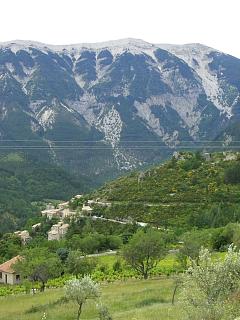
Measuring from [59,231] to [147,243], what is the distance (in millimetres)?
51620

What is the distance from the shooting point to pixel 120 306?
40781 mm

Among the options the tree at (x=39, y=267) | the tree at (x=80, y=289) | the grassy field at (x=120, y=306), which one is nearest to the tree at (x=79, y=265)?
the tree at (x=39, y=267)

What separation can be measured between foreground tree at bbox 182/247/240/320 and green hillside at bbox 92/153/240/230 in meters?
71.5

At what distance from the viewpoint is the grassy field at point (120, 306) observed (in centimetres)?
3509

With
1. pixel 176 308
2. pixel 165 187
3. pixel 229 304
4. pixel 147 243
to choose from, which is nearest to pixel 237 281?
pixel 229 304

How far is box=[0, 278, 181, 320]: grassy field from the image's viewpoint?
35.1 m

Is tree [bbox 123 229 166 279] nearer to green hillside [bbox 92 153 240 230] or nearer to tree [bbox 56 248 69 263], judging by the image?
tree [bbox 56 248 69 263]

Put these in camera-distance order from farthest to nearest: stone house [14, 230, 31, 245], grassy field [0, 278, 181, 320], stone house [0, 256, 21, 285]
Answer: stone house [14, 230, 31, 245]
stone house [0, 256, 21, 285]
grassy field [0, 278, 181, 320]

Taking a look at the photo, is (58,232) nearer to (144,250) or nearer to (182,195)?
(182,195)

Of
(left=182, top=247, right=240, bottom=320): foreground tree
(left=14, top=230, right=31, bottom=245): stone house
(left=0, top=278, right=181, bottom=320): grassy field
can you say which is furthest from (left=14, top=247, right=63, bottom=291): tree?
(left=14, top=230, right=31, bottom=245): stone house

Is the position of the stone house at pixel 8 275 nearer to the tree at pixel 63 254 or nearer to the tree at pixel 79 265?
the tree at pixel 63 254

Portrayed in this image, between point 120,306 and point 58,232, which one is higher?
point 120,306

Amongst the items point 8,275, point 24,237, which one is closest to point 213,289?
point 8,275

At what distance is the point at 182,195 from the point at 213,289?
8722cm
